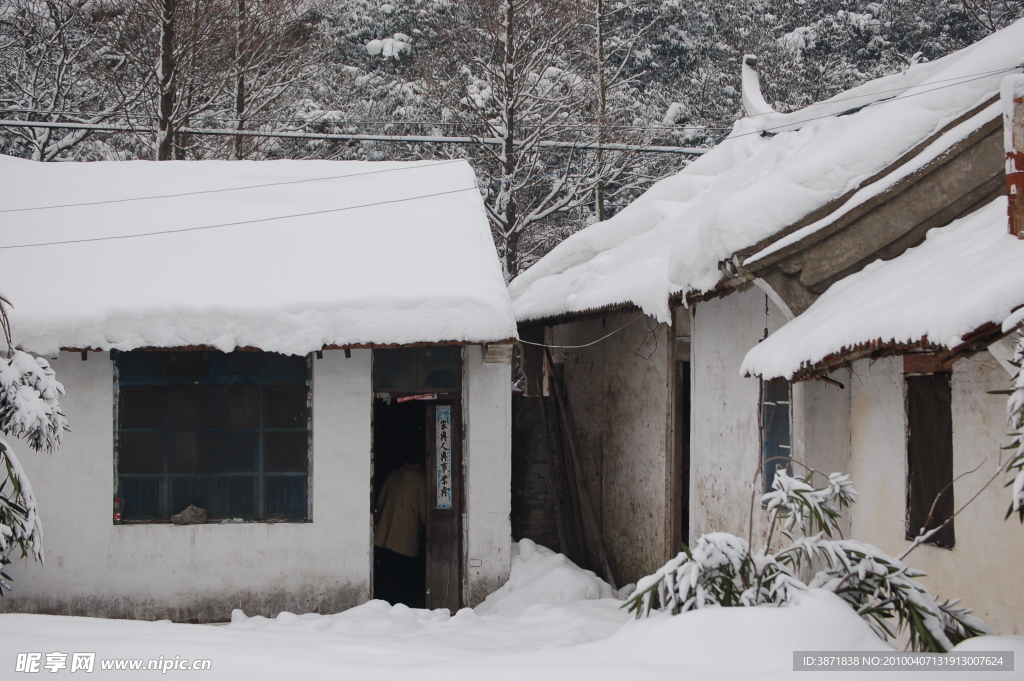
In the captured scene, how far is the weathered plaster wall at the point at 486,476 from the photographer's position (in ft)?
28.0

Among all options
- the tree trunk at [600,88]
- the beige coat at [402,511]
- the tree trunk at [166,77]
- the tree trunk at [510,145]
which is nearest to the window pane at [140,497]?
the beige coat at [402,511]

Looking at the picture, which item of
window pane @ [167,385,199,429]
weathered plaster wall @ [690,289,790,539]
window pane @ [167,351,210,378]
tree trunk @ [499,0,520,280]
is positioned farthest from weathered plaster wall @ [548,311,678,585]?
tree trunk @ [499,0,520,280]

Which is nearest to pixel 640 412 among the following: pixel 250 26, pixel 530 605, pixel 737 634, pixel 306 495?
pixel 530 605

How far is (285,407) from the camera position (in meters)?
8.52

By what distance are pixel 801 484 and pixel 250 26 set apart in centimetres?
2000

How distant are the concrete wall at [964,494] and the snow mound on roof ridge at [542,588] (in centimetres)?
325

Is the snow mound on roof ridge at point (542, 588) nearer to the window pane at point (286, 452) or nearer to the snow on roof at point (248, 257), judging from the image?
the window pane at point (286, 452)

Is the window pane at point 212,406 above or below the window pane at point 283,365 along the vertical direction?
below

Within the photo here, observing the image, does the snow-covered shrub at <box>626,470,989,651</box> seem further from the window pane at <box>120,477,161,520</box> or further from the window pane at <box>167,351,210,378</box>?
the window pane at <box>120,477,161,520</box>

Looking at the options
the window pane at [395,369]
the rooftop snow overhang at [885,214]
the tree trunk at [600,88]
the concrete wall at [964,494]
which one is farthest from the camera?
the tree trunk at [600,88]

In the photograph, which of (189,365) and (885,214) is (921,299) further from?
(189,365)

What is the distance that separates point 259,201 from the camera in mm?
10734

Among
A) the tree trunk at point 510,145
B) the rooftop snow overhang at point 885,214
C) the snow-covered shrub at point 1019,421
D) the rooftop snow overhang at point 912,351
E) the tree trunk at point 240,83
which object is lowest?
the snow-covered shrub at point 1019,421

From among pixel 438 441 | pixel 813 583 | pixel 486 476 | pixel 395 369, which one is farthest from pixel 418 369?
pixel 813 583
